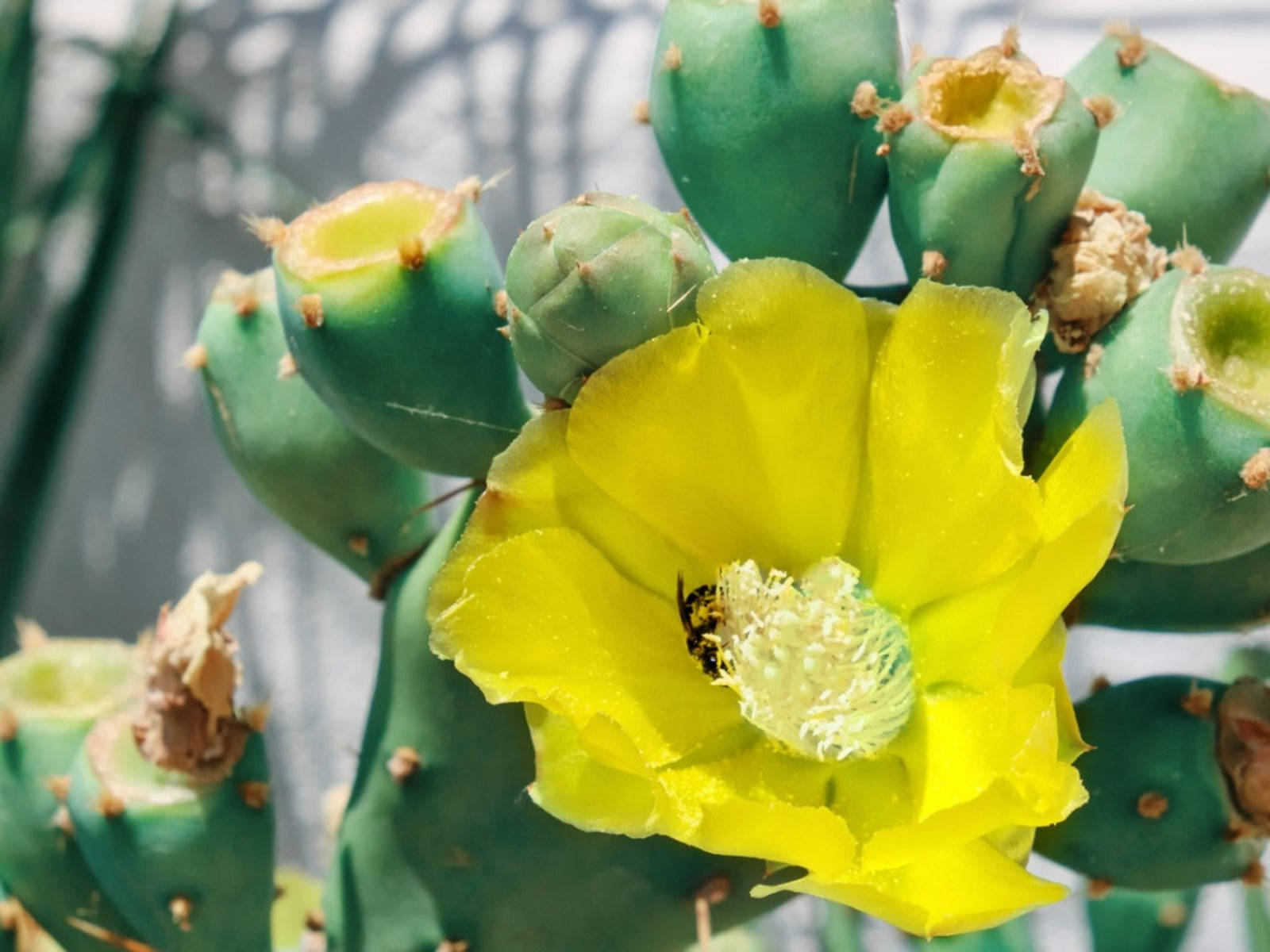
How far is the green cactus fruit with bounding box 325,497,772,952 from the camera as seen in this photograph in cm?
88

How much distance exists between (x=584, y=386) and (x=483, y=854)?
36 cm

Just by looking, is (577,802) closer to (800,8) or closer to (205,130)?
(800,8)

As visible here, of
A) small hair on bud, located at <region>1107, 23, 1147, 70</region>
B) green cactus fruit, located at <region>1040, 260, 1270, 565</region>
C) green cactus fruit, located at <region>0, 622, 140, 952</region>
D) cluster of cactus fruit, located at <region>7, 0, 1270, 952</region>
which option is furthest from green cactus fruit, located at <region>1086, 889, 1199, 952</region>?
green cactus fruit, located at <region>0, 622, 140, 952</region>

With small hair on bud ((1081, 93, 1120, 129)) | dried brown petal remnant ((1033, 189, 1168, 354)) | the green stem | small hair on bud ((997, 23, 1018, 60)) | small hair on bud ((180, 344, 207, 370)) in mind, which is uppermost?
small hair on bud ((997, 23, 1018, 60))

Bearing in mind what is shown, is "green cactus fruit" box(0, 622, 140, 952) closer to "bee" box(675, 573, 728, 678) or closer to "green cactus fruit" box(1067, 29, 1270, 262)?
"bee" box(675, 573, 728, 678)

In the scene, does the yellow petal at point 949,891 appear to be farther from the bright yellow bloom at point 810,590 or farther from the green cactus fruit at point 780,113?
the green cactus fruit at point 780,113

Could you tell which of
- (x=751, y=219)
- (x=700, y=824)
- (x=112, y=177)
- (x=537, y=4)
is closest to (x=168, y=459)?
(x=112, y=177)

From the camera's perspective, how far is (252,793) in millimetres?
925

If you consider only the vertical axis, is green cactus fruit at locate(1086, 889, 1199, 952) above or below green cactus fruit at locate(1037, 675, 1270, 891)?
below

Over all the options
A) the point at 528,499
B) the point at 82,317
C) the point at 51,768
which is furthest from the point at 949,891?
the point at 82,317

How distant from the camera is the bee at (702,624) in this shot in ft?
2.35

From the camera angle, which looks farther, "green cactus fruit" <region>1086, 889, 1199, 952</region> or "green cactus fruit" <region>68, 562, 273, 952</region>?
"green cactus fruit" <region>1086, 889, 1199, 952</region>

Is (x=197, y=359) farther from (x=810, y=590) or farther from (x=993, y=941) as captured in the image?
(x=993, y=941)

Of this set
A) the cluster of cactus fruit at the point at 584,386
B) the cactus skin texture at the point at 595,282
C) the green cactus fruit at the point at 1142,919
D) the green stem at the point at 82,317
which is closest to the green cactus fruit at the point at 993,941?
the green cactus fruit at the point at 1142,919
